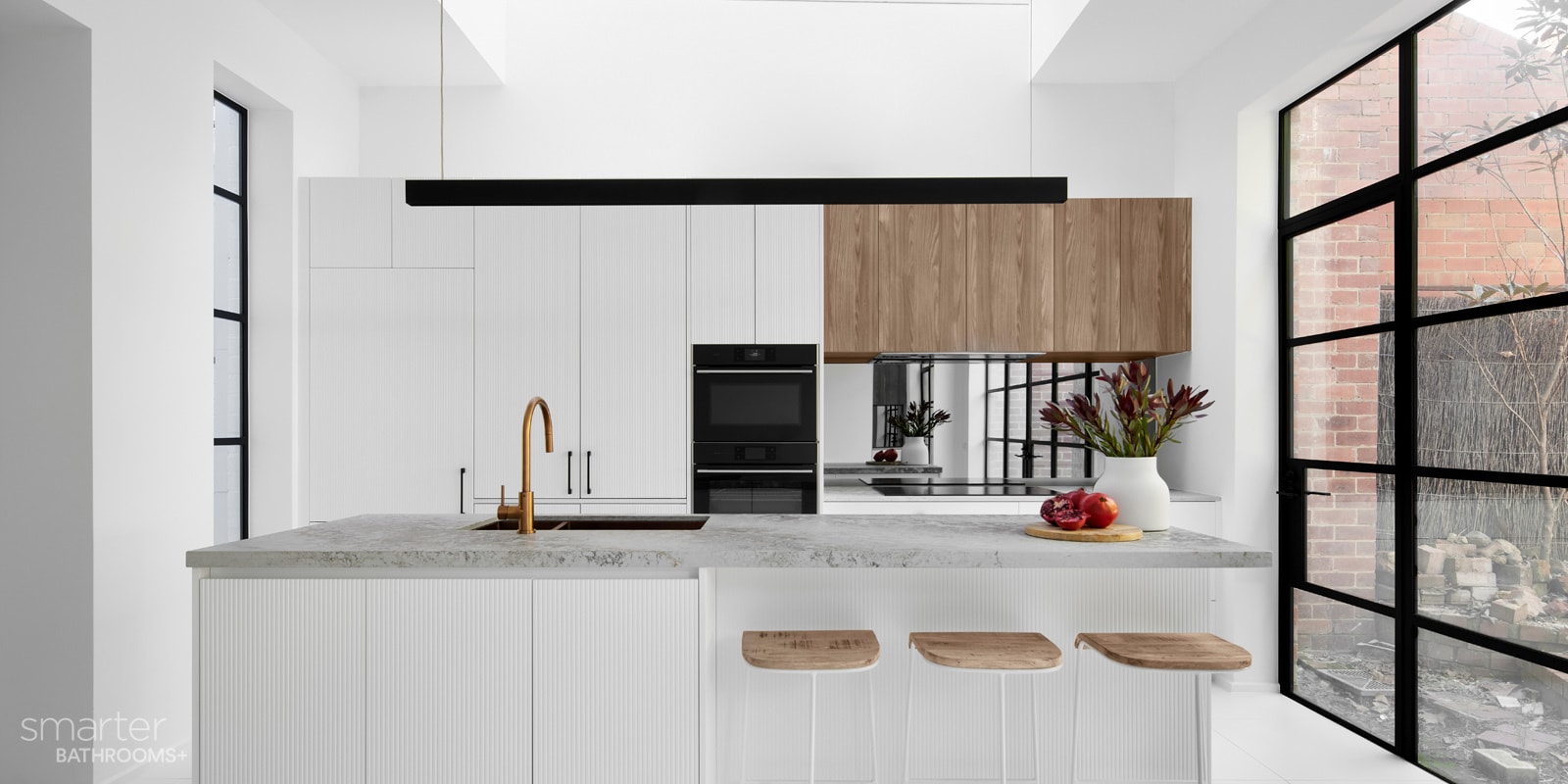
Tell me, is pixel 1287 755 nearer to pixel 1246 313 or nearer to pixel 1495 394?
pixel 1495 394

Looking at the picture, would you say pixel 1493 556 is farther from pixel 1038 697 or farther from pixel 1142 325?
pixel 1142 325

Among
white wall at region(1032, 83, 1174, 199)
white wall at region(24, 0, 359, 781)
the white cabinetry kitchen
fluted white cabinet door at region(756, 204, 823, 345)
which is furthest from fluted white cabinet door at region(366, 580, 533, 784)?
white wall at region(1032, 83, 1174, 199)

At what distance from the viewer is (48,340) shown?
2.76m

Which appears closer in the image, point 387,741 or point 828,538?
point 387,741

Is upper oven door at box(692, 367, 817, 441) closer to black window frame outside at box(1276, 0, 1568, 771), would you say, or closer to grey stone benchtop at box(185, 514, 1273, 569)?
grey stone benchtop at box(185, 514, 1273, 569)

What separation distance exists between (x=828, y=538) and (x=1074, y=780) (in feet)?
3.19

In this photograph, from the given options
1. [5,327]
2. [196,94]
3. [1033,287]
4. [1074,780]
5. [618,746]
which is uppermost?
[196,94]

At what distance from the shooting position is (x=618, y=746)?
218 centimetres

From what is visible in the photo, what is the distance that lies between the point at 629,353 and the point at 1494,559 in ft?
10.7

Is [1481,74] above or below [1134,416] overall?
above

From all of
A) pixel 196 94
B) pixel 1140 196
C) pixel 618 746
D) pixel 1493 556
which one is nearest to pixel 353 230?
pixel 196 94

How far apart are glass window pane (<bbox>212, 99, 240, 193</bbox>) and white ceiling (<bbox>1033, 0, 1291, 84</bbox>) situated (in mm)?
3729

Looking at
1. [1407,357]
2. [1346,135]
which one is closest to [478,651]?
[1407,357]

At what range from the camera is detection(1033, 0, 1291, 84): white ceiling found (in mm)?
3705
